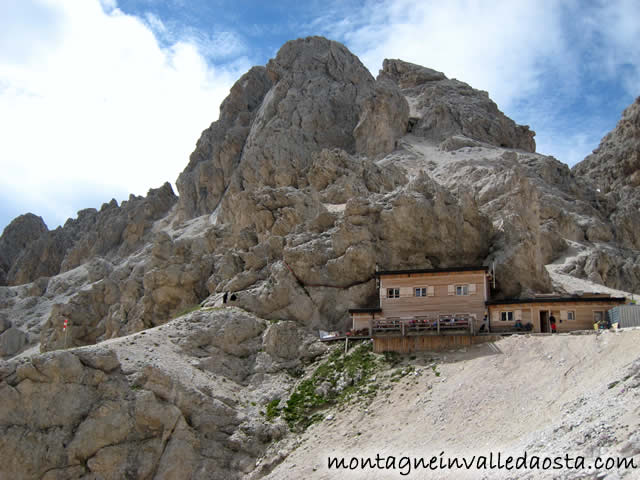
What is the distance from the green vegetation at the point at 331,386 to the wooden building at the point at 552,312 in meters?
9.41

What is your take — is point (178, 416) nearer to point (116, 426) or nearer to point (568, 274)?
point (116, 426)

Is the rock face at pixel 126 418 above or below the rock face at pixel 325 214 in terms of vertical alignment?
below

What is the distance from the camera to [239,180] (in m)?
87.2

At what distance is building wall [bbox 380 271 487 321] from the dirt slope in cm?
527

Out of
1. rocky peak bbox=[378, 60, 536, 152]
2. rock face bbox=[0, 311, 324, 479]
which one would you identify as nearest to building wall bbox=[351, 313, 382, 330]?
rock face bbox=[0, 311, 324, 479]

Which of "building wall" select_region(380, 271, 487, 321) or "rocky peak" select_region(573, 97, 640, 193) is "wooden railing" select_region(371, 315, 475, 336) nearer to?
"building wall" select_region(380, 271, 487, 321)

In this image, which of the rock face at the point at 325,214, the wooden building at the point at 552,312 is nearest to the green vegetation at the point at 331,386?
the rock face at the point at 325,214

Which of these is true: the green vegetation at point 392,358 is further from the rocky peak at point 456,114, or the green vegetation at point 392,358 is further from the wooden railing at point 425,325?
the rocky peak at point 456,114

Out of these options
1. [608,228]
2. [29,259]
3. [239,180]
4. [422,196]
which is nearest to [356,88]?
[239,180]

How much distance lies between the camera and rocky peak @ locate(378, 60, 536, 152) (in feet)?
341

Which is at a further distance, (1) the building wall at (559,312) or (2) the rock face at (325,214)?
(2) the rock face at (325,214)

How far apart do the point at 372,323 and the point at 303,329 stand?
6660 millimetres

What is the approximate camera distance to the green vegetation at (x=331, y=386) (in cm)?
3919

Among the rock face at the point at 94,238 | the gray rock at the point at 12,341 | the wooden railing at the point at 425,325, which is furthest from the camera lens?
the rock face at the point at 94,238
